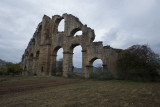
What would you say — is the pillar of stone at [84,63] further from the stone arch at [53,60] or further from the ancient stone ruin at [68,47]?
the stone arch at [53,60]

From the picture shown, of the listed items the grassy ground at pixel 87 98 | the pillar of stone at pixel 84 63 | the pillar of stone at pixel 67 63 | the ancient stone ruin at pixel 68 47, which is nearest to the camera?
the grassy ground at pixel 87 98

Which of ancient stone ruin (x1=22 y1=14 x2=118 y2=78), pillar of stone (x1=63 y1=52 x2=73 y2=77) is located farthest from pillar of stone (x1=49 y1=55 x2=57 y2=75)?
pillar of stone (x1=63 y1=52 x2=73 y2=77)

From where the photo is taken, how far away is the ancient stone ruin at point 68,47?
17.2 meters

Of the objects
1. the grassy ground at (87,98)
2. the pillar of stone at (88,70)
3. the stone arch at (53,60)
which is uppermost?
the stone arch at (53,60)

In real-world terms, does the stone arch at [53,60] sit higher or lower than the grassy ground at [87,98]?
higher

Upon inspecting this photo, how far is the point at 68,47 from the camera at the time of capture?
21.1m

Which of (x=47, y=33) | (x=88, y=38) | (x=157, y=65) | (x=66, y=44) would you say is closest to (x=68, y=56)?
(x=66, y=44)

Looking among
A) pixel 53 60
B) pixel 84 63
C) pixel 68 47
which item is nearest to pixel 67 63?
pixel 68 47

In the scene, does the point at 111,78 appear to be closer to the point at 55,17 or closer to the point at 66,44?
the point at 66,44

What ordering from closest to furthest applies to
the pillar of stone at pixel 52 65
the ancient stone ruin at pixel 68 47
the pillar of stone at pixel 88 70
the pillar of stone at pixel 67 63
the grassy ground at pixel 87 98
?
the grassy ground at pixel 87 98
the ancient stone ruin at pixel 68 47
the pillar of stone at pixel 88 70
the pillar of stone at pixel 67 63
the pillar of stone at pixel 52 65

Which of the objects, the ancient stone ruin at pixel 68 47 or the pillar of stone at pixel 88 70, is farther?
the pillar of stone at pixel 88 70

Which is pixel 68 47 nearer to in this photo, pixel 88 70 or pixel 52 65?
pixel 52 65

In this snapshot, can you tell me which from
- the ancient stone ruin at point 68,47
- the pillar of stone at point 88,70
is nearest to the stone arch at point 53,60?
the ancient stone ruin at point 68,47

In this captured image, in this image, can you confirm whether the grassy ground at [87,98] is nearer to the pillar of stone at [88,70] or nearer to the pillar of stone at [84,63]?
the pillar of stone at [88,70]
